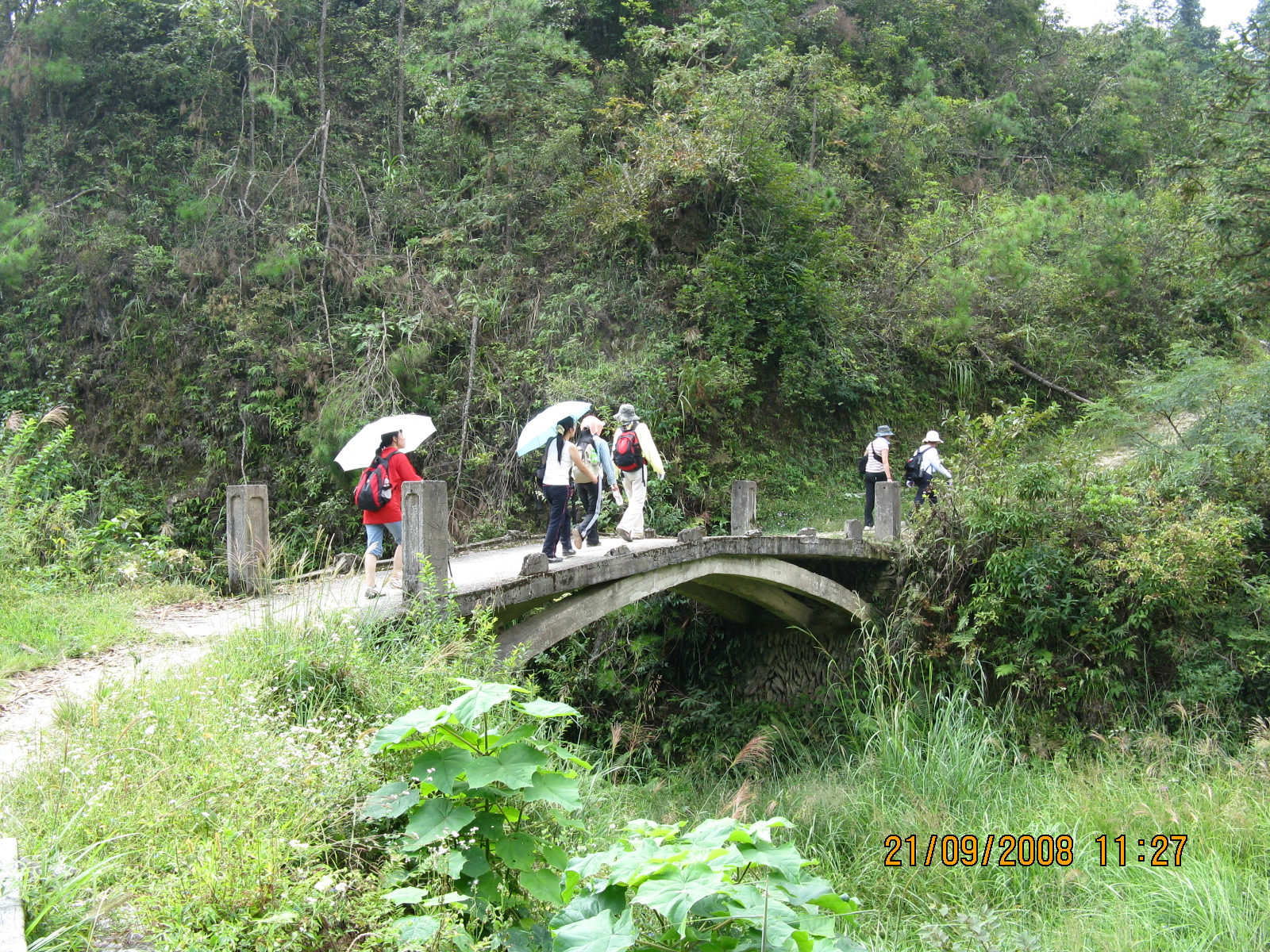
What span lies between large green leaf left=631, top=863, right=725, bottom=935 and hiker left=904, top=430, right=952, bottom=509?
10.8m

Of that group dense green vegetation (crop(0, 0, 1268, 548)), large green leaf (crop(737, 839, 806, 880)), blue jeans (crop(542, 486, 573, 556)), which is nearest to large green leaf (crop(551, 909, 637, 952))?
large green leaf (crop(737, 839, 806, 880))

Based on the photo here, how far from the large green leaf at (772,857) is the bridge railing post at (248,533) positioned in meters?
4.97

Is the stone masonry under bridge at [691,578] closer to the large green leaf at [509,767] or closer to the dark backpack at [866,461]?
the dark backpack at [866,461]

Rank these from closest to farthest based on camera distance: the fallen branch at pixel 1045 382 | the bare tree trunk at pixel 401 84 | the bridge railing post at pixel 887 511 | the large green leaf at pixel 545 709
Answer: the large green leaf at pixel 545 709, the bridge railing post at pixel 887 511, the bare tree trunk at pixel 401 84, the fallen branch at pixel 1045 382

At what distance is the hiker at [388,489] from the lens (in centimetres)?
723

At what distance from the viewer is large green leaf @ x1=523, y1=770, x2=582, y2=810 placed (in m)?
3.23

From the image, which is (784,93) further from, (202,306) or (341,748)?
(341,748)

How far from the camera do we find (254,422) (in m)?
15.6

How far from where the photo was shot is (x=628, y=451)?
1018 cm

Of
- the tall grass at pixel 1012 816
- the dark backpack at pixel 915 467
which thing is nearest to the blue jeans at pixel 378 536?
the tall grass at pixel 1012 816

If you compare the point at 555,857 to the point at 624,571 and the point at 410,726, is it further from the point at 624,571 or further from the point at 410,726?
the point at 624,571

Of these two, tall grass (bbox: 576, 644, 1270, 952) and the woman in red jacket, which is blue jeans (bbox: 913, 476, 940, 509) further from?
the woman in red jacket

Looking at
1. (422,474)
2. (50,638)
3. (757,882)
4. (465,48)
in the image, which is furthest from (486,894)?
(465,48)

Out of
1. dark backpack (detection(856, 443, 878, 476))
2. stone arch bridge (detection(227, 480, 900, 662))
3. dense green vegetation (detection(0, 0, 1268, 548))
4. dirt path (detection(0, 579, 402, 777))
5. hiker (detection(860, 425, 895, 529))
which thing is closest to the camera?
dirt path (detection(0, 579, 402, 777))
